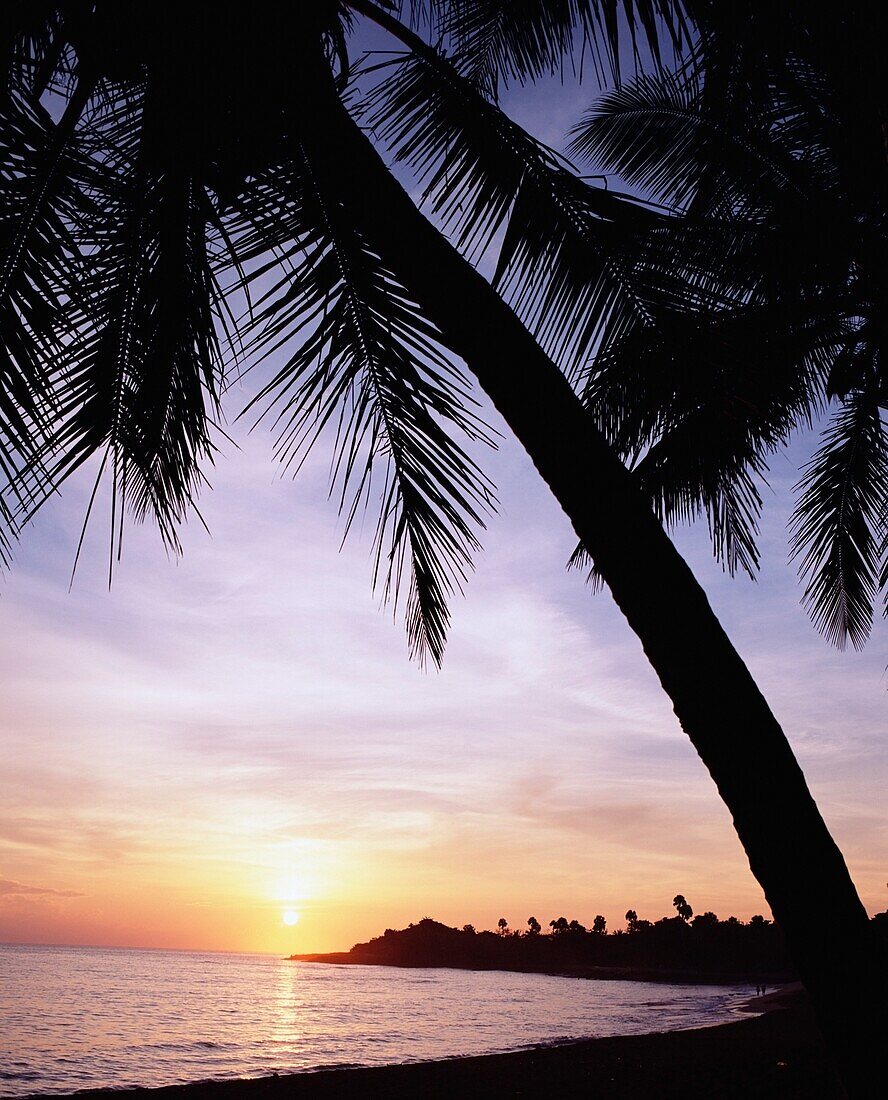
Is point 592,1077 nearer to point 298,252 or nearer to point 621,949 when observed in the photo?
point 298,252

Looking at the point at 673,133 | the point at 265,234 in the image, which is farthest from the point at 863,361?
the point at 265,234

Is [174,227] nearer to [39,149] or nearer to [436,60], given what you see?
[39,149]

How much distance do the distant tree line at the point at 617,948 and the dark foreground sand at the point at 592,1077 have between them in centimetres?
7277

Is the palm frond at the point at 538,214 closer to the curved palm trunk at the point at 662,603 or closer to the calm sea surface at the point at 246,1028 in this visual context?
the curved palm trunk at the point at 662,603

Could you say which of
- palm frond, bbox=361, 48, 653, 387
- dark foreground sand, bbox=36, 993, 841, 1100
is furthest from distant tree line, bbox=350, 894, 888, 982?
palm frond, bbox=361, 48, 653, 387

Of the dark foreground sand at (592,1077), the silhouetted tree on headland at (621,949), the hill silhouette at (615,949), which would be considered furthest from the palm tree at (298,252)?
the hill silhouette at (615,949)

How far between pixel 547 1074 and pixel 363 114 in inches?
643

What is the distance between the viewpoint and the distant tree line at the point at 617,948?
88188 mm

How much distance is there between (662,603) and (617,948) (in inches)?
4819

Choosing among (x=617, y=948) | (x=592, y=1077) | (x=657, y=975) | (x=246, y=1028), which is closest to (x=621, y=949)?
(x=617, y=948)

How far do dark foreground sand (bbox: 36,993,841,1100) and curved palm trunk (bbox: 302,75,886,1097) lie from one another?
1228 centimetres

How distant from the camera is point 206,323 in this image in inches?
122

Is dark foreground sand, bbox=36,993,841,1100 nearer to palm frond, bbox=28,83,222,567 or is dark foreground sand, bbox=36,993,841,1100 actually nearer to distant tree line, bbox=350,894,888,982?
palm frond, bbox=28,83,222,567

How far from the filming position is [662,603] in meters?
1.88
